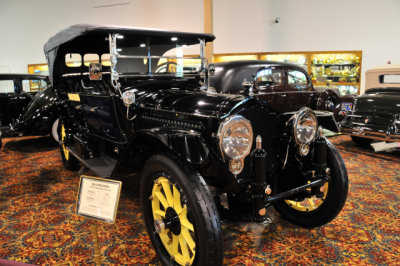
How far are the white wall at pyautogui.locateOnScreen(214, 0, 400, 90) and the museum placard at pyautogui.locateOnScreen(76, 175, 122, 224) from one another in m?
7.84

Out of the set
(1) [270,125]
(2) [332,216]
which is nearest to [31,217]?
(1) [270,125]

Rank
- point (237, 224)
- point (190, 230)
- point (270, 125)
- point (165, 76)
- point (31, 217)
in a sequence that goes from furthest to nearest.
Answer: point (165, 76) → point (31, 217) → point (237, 224) → point (270, 125) → point (190, 230)

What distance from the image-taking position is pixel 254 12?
8.66 meters

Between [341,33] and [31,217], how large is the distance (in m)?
8.55

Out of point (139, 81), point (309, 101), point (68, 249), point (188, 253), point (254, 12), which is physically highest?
point (254, 12)

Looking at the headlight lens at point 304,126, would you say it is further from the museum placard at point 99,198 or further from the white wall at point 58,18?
the white wall at point 58,18

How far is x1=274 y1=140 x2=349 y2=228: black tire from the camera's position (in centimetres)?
225

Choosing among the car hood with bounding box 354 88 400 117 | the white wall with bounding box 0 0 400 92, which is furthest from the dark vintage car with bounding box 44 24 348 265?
the white wall with bounding box 0 0 400 92

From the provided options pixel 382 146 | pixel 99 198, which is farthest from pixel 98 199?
pixel 382 146

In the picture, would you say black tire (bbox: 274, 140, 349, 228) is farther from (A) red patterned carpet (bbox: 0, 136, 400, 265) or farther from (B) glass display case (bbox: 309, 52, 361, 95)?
(B) glass display case (bbox: 309, 52, 361, 95)

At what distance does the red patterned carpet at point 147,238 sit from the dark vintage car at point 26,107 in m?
1.86

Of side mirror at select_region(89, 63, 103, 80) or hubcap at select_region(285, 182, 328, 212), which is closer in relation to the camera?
hubcap at select_region(285, 182, 328, 212)

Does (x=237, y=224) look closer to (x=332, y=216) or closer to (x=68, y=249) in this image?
(x=332, y=216)

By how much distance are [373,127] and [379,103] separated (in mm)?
422
